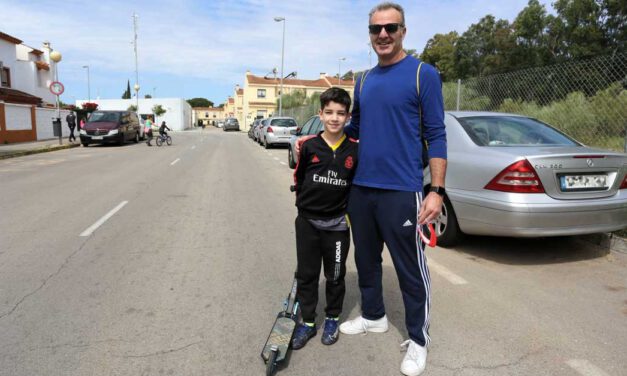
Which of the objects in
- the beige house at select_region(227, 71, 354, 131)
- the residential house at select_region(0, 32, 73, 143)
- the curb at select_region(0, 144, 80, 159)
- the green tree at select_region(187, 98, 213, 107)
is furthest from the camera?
the green tree at select_region(187, 98, 213, 107)

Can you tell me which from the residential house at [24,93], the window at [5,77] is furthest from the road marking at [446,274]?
the window at [5,77]

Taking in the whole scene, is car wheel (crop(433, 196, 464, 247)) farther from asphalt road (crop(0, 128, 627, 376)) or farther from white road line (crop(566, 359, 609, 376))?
white road line (crop(566, 359, 609, 376))

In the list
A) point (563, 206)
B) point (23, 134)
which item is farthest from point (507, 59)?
point (563, 206)

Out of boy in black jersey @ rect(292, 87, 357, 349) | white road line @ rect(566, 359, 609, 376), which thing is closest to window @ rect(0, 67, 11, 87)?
boy in black jersey @ rect(292, 87, 357, 349)

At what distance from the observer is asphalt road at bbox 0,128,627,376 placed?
2.87m

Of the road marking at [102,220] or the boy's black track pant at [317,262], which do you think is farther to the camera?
the road marking at [102,220]

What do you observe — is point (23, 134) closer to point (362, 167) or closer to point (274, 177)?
point (274, 177)

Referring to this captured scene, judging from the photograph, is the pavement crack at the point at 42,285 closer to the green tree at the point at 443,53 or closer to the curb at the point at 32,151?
the curb at the point at 32,151

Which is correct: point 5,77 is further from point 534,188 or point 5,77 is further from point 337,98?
point 534,188

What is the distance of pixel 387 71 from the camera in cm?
274

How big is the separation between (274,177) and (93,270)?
288 inches

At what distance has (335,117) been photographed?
2883mm

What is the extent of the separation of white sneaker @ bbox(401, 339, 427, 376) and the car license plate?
95.9 inches

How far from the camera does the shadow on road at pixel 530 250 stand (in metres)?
4.87
